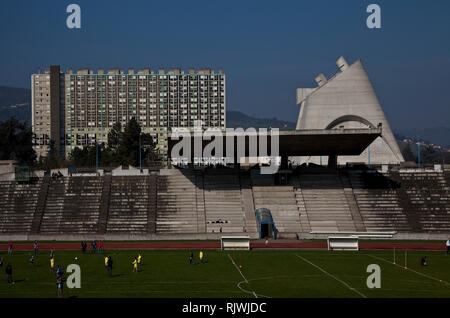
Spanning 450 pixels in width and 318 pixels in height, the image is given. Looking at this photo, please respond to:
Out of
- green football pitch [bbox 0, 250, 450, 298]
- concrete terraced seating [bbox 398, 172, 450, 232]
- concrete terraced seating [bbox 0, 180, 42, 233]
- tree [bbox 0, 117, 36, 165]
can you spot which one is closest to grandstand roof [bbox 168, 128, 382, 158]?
concrete terraced seating [bbox 398, 172, 450, 232]

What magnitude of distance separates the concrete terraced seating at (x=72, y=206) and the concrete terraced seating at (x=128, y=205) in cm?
187

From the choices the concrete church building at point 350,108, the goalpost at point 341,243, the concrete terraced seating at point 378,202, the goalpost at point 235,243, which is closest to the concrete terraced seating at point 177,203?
the goalpost at point 235,243

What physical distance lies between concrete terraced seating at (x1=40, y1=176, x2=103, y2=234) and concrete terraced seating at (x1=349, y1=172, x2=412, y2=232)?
32311 mm

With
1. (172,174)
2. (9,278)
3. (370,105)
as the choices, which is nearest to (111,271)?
(9,278)

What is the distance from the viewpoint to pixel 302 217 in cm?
7150

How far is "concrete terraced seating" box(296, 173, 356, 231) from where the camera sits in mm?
69750

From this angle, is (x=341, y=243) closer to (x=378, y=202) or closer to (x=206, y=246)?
(x=206, y=246)

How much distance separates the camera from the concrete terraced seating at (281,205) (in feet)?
229

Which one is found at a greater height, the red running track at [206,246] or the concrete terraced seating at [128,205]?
the concrete terraced seating at [128,205]

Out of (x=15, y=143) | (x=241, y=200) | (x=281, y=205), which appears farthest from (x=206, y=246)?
(x=15, y=143)

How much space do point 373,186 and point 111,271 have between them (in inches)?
1767

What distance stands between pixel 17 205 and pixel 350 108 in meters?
57.8

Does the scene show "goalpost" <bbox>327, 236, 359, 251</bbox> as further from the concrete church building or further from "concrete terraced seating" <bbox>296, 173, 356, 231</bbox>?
the concrete church building

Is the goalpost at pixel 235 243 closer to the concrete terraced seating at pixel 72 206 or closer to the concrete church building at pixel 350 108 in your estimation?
the concrete terraced seating at pixel 72 206
